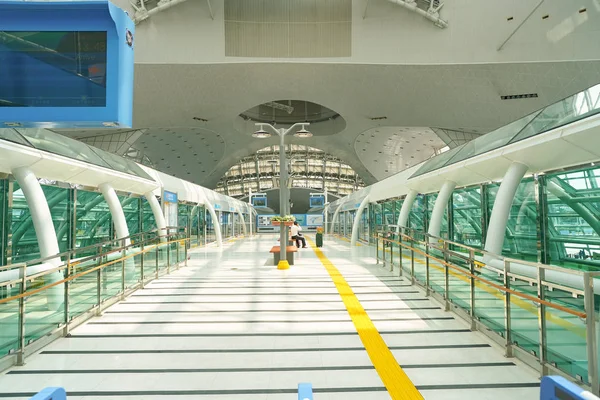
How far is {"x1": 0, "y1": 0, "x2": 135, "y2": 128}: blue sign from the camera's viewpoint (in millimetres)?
3820

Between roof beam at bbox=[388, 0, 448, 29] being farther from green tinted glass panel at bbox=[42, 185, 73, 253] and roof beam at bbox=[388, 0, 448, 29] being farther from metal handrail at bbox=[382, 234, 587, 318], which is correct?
green tinted glass panel at bbox=[42, 185, 73, 253]

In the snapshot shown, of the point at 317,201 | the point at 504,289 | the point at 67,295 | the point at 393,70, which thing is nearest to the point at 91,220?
the point at 67,295

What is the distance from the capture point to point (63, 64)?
3996mm

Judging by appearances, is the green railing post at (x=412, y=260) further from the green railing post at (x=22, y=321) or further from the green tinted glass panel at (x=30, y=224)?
the green tinted glass panel at (x=30, y=224)

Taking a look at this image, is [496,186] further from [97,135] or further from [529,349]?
[97,135]

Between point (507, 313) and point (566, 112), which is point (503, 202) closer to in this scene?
point (566, 112)

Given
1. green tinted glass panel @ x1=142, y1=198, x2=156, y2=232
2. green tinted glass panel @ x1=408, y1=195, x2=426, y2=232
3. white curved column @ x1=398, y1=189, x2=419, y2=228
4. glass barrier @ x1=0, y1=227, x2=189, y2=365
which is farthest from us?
green tinted glass panel @ x1=408, y1=195, x2=426, y2=232

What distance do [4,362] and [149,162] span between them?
4058 cm

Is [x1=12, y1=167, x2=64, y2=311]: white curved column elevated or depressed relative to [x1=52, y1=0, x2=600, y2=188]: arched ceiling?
depressed

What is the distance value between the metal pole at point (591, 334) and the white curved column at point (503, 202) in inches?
198

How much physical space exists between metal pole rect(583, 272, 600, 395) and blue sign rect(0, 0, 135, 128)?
4.31m

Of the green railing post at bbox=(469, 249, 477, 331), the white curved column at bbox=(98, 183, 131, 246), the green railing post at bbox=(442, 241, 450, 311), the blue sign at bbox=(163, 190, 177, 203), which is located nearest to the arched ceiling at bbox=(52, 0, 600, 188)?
the blue sign at bbox=(163, 190, 177, 203)

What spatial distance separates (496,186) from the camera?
35.0 ft

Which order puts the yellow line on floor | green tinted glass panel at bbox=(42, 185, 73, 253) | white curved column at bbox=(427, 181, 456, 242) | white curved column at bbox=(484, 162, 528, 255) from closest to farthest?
the yellow line on floor → white curved column at bbox=(484, 162, 528, 255) → green tinted glass panel at bbox=(42, 185, 73, 253) → white curved column at bbox=(427, 181, 456, 242)
